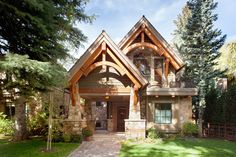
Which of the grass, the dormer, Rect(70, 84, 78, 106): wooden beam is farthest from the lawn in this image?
the dormer

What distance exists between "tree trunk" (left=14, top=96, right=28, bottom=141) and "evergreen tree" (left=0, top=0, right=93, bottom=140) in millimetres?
7369

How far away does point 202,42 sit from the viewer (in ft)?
80.3

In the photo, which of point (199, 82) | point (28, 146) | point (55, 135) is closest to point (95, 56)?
point (55, 135)

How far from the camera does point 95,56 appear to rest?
57.8ft

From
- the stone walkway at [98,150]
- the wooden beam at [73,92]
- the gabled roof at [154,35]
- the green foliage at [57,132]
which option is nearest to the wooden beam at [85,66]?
the wooden beam at [73,92]

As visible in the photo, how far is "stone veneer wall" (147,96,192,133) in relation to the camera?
20812mm

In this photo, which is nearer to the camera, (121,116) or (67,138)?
(67,138)

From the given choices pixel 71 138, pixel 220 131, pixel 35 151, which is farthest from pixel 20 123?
pixel 220 131

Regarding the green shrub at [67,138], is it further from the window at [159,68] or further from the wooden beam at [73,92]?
the window at [159,68]

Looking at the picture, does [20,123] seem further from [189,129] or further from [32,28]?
[189,129]

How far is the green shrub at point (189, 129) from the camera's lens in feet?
64.1

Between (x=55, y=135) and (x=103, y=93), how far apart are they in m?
4.13

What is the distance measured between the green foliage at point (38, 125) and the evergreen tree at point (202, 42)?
510 inches

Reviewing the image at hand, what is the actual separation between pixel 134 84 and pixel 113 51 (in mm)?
2458
